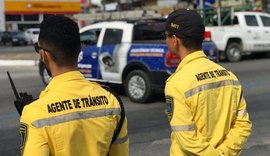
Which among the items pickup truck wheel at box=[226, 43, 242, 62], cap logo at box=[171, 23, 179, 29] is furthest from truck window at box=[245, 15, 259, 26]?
cap logo at box=[171, 23, 179, 29]

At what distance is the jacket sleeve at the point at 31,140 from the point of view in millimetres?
1857

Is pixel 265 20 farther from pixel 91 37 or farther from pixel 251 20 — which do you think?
pixel 91 37

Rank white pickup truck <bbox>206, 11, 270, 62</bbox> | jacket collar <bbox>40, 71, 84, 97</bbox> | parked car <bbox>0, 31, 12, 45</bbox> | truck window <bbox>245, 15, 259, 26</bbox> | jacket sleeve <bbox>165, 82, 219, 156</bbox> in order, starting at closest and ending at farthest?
jacket collar <bbox>40, 71, 84, 97</bbox>
jacket sleeve <bbox>165, 82, 219, 156</bbox>
white pickup truck <bbox>206, 11, 270, 62</bbox>
truck window <bbox>245, 15, 259, 26</bbox>
parked car <bbox>0, 31, 12, 45</bbox>

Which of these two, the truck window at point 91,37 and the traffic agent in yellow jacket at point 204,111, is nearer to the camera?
the traffic agent in yellow jacket at point 204,111

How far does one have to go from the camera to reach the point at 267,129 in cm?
730

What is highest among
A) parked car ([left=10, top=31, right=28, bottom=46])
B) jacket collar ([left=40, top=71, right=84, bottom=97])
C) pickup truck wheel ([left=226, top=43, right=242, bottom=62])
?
jacket collar ([left=40, top=71, right=84, bottom=97])

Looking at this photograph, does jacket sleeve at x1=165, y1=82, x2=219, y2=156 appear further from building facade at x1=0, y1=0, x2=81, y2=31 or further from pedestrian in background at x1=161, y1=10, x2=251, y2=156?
building facade at x1=0, y1=0, x2=81, y2=31

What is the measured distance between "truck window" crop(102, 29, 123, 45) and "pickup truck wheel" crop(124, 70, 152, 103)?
2.79 feet

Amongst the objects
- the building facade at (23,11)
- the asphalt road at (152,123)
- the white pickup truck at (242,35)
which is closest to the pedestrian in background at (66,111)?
the asphalt road at (152,123)

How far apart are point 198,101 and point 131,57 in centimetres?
730

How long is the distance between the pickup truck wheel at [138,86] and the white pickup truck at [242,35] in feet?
31.9

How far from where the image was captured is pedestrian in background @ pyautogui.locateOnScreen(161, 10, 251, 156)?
249 cm

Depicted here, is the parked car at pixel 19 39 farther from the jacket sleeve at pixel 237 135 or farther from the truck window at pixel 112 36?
the jacket sleeve at pixel 237 135

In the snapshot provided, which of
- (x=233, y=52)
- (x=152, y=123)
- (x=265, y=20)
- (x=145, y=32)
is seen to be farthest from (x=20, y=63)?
(x=152, y=123)
